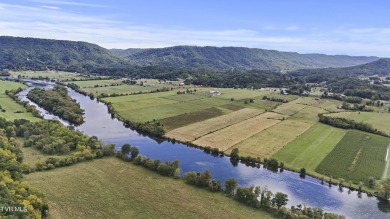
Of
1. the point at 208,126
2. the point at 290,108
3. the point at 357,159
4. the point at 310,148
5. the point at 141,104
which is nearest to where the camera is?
the point at 357,159

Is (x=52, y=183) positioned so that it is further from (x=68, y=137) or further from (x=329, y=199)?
(x=329, y=199)

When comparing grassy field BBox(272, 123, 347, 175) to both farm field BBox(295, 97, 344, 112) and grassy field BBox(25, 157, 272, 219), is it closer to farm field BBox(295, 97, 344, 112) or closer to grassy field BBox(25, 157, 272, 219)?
grassy field BBox(25, 157, 272, 219)

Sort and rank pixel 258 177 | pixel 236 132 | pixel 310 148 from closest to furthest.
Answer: pixel 258 177, pixel 310 148, pixel 236 132

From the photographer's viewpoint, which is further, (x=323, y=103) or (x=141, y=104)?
(x=323, y=103)

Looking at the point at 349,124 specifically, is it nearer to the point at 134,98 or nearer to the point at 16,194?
the point at 134,98

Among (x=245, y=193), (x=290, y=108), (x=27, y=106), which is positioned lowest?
(x=245, y=193)

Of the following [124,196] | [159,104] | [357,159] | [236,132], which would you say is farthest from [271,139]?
[159,104]
